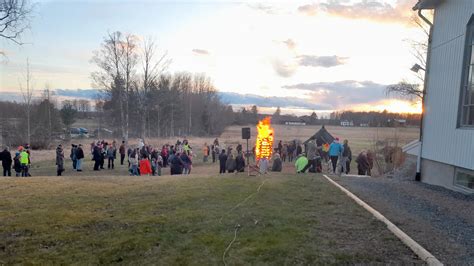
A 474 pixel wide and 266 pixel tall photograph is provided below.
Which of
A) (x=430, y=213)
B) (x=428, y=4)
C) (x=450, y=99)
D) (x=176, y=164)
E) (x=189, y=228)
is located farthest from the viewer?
(x=176, y=164)

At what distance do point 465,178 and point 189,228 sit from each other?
30.2 feet

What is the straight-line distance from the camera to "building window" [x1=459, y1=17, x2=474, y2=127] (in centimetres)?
1134

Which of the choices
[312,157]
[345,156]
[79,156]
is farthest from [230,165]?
[79,156]

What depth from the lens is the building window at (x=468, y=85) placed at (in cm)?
1134

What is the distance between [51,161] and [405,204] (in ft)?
91.4

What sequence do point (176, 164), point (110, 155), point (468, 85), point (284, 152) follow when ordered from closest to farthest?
1. point (468, 85)
2. point (176, 164)
3. point (110, 155)
4. point (284, 152)

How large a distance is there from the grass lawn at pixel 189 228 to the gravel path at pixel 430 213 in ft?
1.83

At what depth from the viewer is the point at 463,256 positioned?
5625 millimetres

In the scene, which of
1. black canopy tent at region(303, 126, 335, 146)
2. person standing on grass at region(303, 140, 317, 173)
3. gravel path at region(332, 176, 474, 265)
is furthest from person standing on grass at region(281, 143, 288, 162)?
gravel path at region(332, 176, 474, 265)

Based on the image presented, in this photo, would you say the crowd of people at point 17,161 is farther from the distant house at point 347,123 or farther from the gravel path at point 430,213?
the distant house at point 347,123

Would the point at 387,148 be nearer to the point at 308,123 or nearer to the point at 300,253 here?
the point at 300,253

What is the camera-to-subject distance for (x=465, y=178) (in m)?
11.6

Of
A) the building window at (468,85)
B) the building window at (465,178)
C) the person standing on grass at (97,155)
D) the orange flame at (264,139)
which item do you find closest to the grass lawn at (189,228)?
the building window at (465,178)

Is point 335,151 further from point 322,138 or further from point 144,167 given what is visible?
point 322,138
